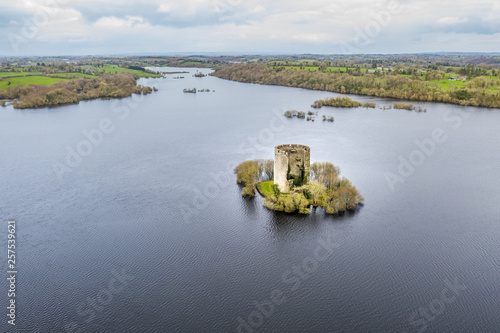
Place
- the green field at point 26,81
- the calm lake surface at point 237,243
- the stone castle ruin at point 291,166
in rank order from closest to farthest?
the calm lake surface at point 237,243, the stone castle ruin at point 291,166, the green field at point 26,81

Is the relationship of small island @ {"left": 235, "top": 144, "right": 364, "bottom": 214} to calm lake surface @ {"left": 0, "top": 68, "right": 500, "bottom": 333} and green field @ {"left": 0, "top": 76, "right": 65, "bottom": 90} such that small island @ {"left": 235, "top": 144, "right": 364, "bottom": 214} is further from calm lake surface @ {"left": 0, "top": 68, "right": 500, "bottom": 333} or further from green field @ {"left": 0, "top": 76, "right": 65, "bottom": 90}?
green field @ {"left": 0, "top": 76, "right": 65, "bottom": 90}

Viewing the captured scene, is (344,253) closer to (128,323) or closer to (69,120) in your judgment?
(128,323)

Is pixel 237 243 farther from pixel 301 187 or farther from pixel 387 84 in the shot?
pixel 387 84

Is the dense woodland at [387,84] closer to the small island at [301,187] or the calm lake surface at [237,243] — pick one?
the calm lake surface at [237,243]

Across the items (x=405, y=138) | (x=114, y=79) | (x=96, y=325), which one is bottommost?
(x=96, y=325)

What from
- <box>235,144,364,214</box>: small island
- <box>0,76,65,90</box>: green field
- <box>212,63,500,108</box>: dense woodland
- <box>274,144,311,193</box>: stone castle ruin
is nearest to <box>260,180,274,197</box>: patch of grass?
<box>235,144,364,214</box>: small island

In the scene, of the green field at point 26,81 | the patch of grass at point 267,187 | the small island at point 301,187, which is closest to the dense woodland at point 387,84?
the small island at point 301,187

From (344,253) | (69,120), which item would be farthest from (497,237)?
(69,120)
